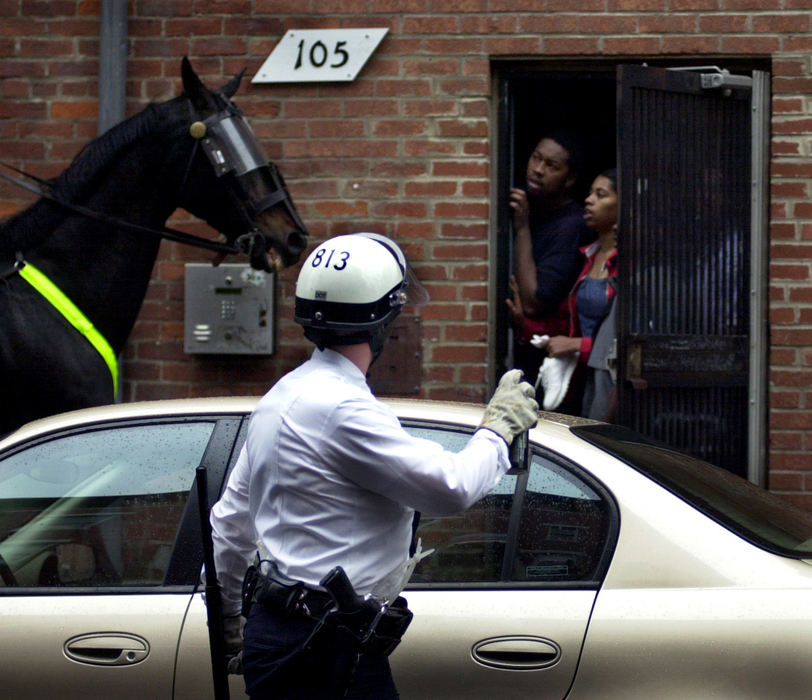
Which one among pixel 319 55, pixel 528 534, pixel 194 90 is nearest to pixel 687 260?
pixel 319 55

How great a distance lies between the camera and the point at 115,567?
10.9 ft

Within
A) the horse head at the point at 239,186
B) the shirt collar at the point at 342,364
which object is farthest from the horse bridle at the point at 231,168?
the shirt collar at the point at 342,364

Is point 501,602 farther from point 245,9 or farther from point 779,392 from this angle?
point 245,9

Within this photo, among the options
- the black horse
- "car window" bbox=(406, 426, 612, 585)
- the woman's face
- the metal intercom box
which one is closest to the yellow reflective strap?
the black horse

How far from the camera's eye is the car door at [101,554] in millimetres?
3131

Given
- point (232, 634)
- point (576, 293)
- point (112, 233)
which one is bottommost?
point (232, 634)

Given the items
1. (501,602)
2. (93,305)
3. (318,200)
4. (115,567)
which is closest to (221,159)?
(93,305)

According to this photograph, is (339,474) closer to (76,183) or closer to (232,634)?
(232,634)

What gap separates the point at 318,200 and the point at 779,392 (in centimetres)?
258

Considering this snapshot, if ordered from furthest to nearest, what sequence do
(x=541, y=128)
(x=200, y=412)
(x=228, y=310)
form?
(x=541, y=128) < (x=228, y=310) < (x=200, y=412)

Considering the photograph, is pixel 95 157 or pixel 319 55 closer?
pixel 95 157

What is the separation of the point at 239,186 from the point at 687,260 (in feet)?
7.78

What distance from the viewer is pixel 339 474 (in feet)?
8.01

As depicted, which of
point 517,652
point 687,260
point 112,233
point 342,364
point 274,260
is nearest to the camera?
point 342,364
